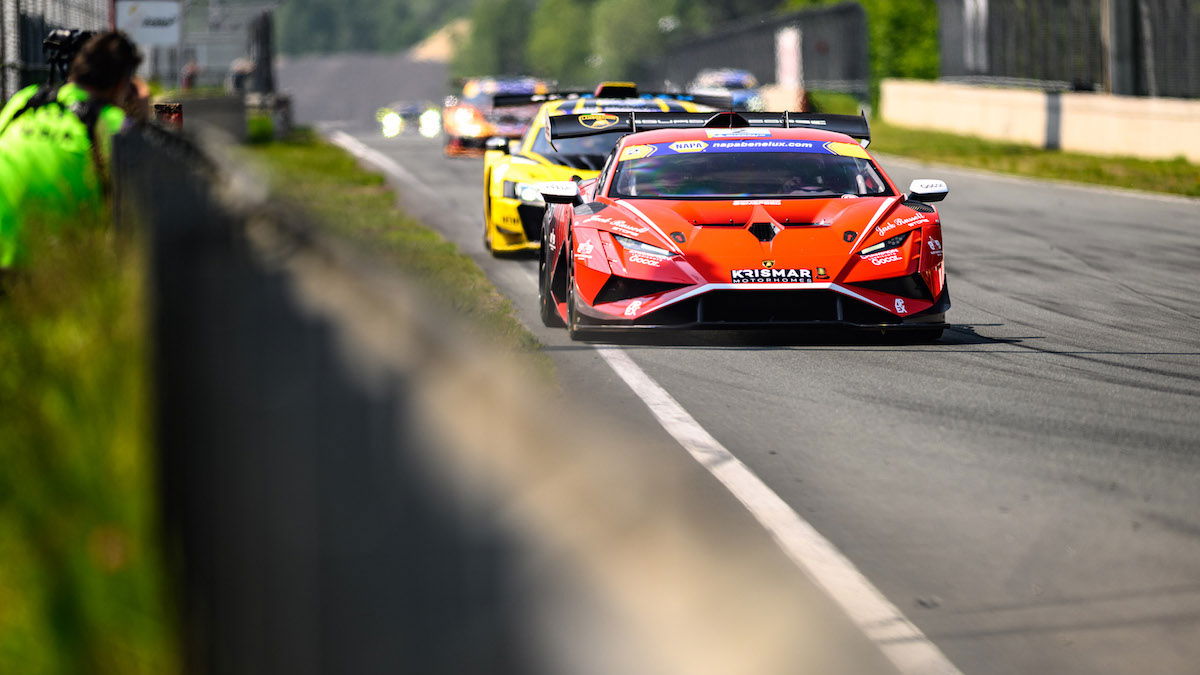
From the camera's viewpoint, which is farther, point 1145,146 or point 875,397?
point 1145,146

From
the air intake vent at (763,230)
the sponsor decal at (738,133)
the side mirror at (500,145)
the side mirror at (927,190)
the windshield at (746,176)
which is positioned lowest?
the air intake vent at (763,230)

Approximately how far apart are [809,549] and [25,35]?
14459 millimetres

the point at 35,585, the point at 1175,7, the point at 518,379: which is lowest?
the point at 35,585

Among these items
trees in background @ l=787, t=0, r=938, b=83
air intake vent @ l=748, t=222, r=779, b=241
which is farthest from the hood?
trees in background @ l=787, t=0, r=938, b=83

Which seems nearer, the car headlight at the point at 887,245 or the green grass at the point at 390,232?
the green grass at the point at 390,232

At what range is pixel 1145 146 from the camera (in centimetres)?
3322

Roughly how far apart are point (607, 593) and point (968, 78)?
52.6m

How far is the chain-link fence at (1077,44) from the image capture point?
35656 mm

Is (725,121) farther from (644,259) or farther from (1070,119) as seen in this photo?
(1070,119)

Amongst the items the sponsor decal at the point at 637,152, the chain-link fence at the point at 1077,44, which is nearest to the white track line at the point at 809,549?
the sponsor decal at the point at 637,152

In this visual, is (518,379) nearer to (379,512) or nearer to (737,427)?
(379,512)

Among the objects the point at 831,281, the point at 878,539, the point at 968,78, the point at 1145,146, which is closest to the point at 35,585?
the point at 878,539

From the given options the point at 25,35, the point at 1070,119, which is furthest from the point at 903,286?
the point at 1070,119

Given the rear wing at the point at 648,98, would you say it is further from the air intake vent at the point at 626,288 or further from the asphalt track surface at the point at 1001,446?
the air intake vent at the point at 626,288
